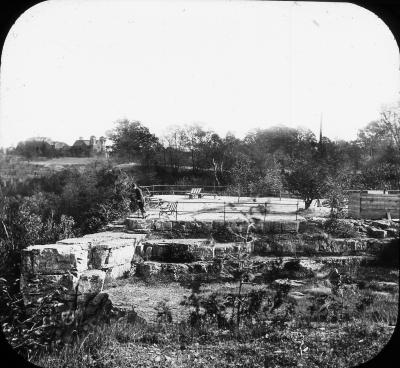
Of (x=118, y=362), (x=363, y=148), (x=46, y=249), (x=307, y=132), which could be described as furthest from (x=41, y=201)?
(x=363, y=148)

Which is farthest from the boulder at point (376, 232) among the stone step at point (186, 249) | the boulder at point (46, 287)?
the boulder at point (46, 287)

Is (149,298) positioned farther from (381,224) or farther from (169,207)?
(381,224)

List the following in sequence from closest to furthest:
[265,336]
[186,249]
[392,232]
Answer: [265,336] → [392,232] → [186,249]

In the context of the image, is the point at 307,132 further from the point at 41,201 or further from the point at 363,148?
the point at 41,201

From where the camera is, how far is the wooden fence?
14.6ft

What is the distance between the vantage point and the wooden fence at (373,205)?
14.6 ft

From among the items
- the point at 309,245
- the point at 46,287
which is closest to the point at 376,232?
the point at 309,245

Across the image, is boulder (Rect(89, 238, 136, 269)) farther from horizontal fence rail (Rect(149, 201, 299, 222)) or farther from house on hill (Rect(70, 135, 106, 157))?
house on hill (Rect(70, 135, 106, 157))

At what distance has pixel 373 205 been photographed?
471 cm

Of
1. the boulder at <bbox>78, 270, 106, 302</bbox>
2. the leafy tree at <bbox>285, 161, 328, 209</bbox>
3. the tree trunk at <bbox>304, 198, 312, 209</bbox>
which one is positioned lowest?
the boulder at <bbox>78, 270, 106, 302</bbox>

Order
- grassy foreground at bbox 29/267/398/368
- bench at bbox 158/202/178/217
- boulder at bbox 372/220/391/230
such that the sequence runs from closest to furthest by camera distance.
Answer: grassy foreground at bbox 29/267/398/368 < boulder at bbox 372/220/391/230 < bench at bbox 158/202/178/217

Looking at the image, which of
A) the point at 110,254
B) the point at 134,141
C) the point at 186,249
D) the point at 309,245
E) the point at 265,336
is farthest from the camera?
the point at 110,254

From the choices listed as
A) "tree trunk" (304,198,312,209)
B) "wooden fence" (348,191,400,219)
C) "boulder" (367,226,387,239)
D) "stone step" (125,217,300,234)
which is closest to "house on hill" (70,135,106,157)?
"stone step" (125,217,300,234)

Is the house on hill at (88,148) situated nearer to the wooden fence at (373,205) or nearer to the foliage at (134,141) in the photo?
the foliage at (134,141)
